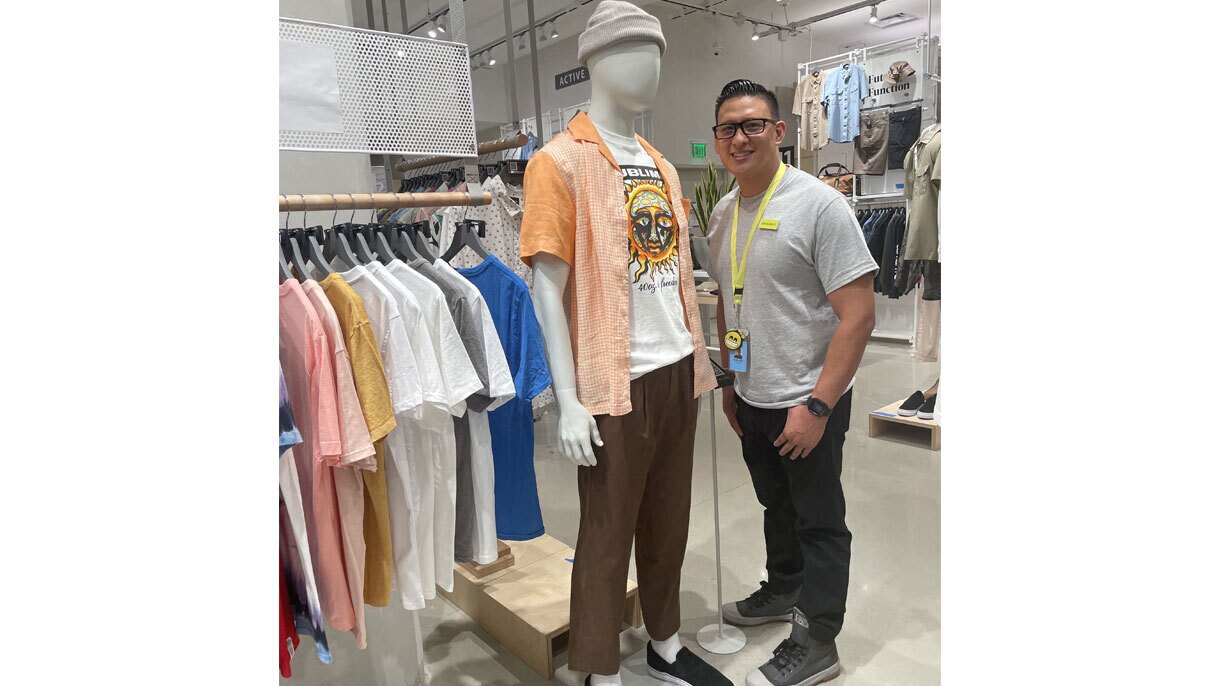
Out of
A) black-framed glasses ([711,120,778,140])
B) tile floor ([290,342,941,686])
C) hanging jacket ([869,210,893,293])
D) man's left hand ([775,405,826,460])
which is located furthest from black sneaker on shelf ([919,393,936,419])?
black-framed glasses ([711,120,778,140])

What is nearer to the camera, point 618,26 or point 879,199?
point 618,26

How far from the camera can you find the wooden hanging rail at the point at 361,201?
1553 mm

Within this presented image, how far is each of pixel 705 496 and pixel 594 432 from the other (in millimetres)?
2109

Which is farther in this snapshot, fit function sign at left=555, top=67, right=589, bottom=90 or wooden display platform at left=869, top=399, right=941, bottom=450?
fit function sign at left=555, top=67, right=589, bottom=90

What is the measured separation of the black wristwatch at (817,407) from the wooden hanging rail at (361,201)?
1.08 metres

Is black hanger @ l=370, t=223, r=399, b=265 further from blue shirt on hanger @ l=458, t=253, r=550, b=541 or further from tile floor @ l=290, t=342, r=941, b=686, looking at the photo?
tile floor @ l=290, t=342, r=941, b=686

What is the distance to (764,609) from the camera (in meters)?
2.49

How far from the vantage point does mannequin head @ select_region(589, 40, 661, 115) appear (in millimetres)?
1684

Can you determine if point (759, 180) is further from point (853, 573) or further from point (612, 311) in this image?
point (853, 573)

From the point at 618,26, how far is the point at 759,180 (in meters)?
0.62

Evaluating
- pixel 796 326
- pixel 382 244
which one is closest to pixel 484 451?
pixel 382 244

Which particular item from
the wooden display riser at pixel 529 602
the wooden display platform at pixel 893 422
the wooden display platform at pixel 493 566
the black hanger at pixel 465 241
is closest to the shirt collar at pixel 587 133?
the black hanger at pixel 465 241

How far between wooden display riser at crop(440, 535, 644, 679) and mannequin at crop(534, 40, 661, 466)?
0.78m

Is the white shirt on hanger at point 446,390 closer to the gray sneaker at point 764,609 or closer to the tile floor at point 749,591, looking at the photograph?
the tile floor at point 749,591
